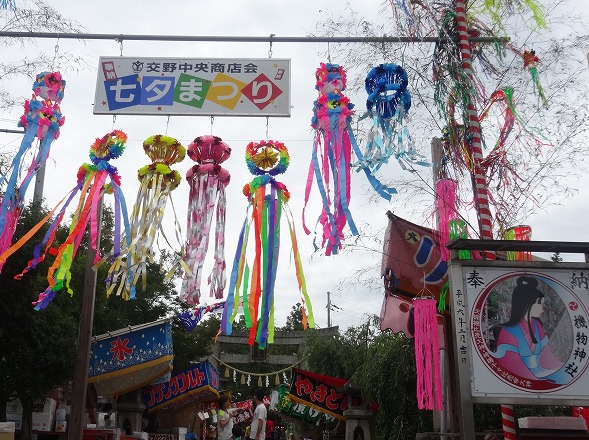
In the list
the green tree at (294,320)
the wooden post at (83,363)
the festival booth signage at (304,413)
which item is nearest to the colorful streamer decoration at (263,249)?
the wooden post at (83,363)

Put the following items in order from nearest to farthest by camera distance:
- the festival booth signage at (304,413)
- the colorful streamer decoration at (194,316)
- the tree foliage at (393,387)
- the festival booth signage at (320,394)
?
the tree foliage at (393,387)
the festival booth signage at (320,394)
the festival booth signage at (304,413)
the colorful streamer decoration at (194,316)

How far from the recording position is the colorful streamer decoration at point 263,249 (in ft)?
18.6

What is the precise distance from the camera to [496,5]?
271 inches

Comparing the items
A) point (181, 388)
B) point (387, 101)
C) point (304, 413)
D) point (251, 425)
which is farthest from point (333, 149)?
point (181, 388)

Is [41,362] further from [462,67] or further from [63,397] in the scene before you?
[462,67]

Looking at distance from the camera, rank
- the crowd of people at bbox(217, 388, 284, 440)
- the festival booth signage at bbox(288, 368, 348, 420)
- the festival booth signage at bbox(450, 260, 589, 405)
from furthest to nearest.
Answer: the festival booth signage at bbox(288, 368, 348, 420)
the crowd of people at bbox(217, 388, 284, 440)
the festival booth signage at bbox(450, 260, 589, 405)

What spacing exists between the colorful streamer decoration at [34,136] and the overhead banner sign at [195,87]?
27.2 inches

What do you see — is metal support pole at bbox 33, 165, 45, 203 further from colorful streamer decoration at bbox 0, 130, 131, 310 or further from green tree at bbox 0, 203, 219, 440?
colorful streamer decoration at bbox 0, 130, 131, 310

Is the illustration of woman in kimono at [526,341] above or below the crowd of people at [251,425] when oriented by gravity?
above

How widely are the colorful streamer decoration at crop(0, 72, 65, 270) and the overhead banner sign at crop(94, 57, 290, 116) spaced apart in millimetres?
691

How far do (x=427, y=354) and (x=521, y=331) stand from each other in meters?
1.81

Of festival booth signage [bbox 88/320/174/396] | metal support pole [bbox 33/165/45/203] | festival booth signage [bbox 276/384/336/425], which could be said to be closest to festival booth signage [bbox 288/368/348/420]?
festival booth signage [bbox 276/384/336/425]

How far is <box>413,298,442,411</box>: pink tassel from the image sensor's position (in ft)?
20.2

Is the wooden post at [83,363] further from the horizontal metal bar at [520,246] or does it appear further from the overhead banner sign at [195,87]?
the horizontal metal bar at [520,246]
